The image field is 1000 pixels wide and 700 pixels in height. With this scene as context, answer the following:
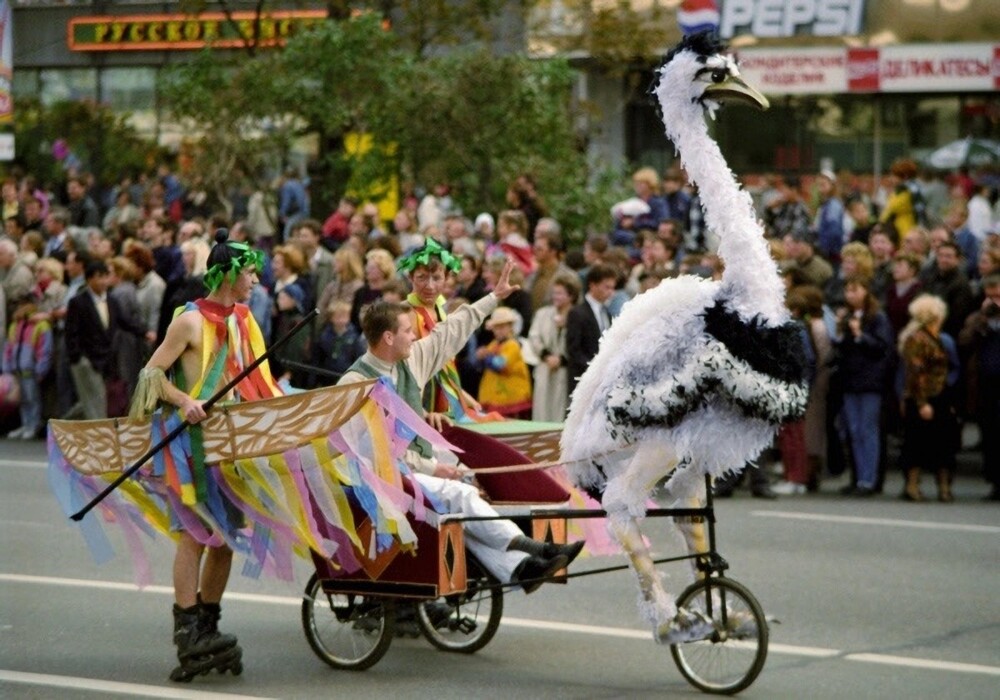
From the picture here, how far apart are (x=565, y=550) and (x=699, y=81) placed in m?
2.20

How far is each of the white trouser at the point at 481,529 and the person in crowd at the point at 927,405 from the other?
6731 millimetres

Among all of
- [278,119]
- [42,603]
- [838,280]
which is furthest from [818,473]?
[278,119]

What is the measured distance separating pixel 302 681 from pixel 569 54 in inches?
662

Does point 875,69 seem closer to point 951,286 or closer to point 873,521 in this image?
point 951,286

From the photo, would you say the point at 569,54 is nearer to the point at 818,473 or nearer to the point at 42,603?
the point at 818,473

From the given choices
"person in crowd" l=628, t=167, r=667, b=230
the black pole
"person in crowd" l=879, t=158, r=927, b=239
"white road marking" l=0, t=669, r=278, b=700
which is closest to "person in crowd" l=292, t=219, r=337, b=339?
"person in crowd" l=628, t=167, r=667, b=230

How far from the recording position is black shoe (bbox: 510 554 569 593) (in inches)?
347

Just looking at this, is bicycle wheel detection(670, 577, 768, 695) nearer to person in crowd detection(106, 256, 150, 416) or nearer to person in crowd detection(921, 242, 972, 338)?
person in crowd detection(921, 242, 972, 338)

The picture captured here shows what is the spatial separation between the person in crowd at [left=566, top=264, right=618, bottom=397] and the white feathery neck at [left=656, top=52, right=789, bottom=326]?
653 cm

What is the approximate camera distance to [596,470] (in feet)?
28.7

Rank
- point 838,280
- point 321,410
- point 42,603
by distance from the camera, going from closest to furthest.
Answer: point 321,410
point 42,603
point 838,280

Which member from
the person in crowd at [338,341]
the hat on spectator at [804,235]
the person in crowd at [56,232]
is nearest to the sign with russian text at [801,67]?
the hat on spectator at [804,235]

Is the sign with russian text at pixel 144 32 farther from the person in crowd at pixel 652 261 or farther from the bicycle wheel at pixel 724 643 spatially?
the bicycle wheel at pixel 724 643

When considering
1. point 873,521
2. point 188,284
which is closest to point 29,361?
point 188,284
